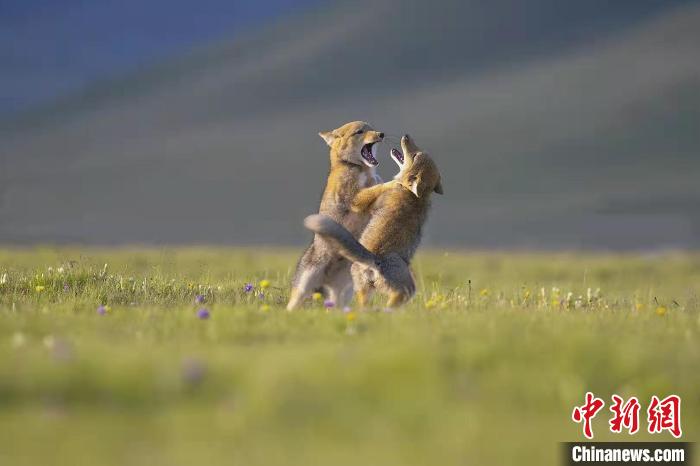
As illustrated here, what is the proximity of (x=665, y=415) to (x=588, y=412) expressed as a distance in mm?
581

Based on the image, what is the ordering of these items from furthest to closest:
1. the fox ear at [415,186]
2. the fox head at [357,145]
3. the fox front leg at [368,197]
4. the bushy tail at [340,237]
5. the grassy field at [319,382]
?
the fox head at [357,145] → the fox front leg at [368,197] → the fox ear at [415,186] → the bushy tail at [340,237] → the grassy field at [319,382]

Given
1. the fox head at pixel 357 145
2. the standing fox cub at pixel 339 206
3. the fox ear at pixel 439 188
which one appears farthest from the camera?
the fox head at pixel 357 145

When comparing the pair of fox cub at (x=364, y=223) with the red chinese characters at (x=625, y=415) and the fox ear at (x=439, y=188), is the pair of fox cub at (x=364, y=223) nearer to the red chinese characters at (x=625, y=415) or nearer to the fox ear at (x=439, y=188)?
the fox ear at (x=439, y=188)

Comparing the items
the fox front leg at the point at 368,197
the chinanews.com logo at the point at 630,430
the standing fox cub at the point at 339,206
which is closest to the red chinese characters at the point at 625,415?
the chinanews.com logo at the point at 630,430

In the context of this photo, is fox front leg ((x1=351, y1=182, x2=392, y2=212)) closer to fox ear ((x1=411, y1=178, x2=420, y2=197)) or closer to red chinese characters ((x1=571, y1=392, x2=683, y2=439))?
fox ear ((x1=411, y1=178, x2=420, y2=197))

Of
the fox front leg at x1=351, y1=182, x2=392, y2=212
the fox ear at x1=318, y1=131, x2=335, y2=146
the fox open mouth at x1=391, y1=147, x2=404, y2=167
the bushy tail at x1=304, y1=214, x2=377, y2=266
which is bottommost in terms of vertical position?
the bushy tail at x1=304, y1=214, x2=377, y2=266

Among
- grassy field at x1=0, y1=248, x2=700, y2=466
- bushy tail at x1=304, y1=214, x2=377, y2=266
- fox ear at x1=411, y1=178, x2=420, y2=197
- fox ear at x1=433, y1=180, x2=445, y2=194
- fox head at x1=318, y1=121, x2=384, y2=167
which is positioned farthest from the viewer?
fox head at x1=318, y1=121, x2=384, y2=167

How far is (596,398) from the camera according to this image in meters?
6.09

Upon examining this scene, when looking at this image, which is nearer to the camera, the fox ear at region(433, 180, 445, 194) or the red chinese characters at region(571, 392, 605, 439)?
the red chinese characters at region(571, 392, 605, 439)

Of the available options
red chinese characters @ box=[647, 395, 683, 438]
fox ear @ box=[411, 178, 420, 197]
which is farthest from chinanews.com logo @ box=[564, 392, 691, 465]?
fox ear @ box=[411, 178, 420, 197]

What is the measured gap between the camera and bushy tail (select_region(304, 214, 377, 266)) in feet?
31.3

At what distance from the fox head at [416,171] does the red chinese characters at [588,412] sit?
17.6ft

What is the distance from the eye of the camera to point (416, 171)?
1129 cm

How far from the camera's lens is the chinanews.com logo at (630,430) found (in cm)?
514
